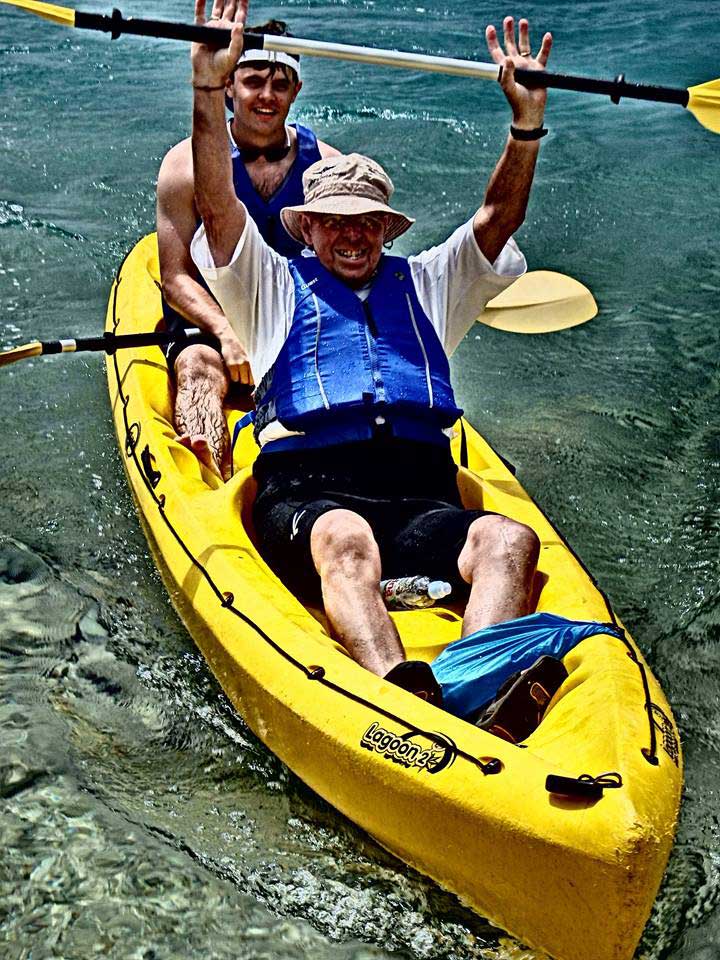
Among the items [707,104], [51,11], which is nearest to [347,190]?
[51,11]

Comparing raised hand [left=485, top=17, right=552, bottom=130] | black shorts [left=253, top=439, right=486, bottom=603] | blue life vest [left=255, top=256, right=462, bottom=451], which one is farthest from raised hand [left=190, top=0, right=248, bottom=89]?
black shorts [left=253, top=439, right=486, bottom=603]

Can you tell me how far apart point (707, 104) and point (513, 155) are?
0.86 meters

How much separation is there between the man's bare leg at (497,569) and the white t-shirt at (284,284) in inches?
28.9

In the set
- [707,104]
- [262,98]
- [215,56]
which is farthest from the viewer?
[262,98]

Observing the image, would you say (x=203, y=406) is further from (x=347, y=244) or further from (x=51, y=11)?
(x=51, y=11)

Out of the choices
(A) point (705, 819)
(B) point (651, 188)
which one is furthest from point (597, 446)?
(B) point (651, 188)

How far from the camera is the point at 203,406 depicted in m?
4.02

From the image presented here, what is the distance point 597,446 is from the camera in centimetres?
Result: 484

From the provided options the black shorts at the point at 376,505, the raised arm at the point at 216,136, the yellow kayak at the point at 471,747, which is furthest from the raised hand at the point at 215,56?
the yellow kayak at the point at 471,747

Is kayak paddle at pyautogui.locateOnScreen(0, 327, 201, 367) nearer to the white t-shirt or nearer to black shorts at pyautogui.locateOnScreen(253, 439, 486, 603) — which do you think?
the white t-shirt

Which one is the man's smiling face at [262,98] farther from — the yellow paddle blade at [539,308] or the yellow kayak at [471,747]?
the yellow kayak at [471,747]

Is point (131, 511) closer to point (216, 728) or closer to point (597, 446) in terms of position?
point (216, 728)

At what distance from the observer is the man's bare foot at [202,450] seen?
153 inches

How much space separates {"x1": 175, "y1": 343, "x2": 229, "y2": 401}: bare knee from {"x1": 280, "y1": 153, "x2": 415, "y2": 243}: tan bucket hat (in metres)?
0.86
